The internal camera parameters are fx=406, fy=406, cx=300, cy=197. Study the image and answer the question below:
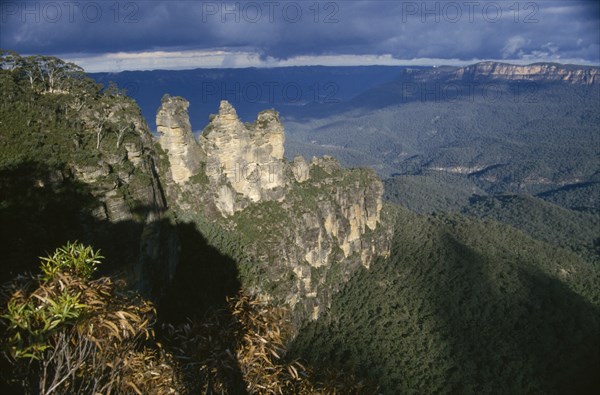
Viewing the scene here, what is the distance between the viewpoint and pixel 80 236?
19625mm

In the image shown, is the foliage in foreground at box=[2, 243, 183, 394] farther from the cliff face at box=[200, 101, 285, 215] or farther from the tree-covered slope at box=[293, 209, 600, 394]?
the cliff face at box=[200, 101, 285, 215]

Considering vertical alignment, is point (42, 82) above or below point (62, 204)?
above

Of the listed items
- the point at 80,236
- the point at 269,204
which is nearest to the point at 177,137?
the point at 269,204

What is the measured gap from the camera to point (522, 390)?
3822 cm

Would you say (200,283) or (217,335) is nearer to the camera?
(217,335)

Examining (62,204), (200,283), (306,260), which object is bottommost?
(306,260)

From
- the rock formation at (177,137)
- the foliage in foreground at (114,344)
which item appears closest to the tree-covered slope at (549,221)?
the rock formation at (177,137)


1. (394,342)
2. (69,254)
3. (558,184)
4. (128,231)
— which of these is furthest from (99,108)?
(558,184)

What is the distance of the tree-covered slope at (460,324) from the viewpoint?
3869cm

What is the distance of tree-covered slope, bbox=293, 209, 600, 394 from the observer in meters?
38.7

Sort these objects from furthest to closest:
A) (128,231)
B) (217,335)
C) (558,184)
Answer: (558,184) < (128,231) < (217,335)

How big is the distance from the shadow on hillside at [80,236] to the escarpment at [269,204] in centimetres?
731

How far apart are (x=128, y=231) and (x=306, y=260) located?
25.0 m

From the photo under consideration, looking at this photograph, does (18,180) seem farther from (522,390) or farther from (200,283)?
(522,390)
